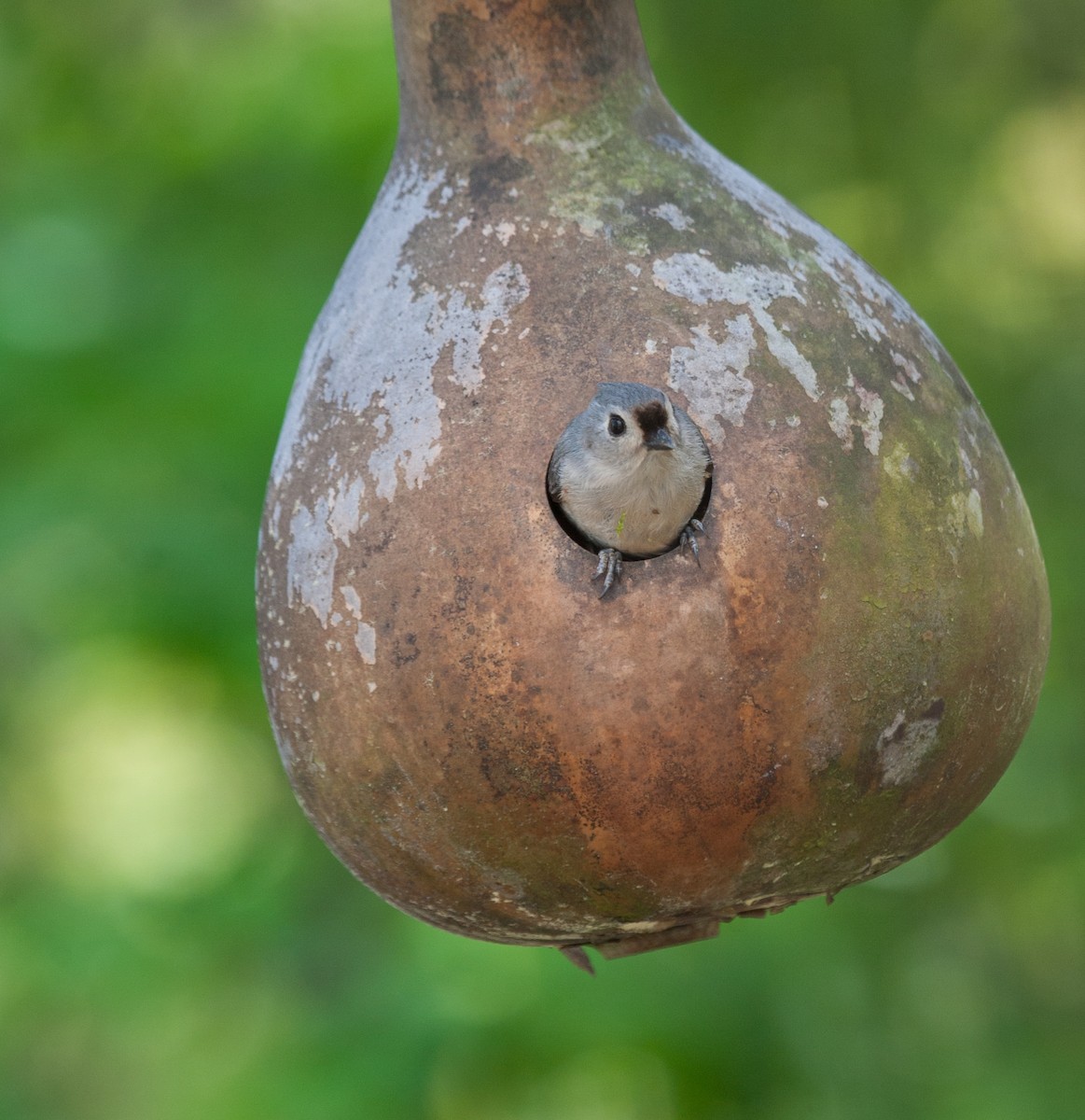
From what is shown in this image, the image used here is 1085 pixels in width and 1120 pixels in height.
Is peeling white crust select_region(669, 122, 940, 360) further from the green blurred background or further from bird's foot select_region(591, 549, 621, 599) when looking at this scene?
the green blurred background

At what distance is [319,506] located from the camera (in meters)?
2.68

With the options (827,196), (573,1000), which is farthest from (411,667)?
(827,196)

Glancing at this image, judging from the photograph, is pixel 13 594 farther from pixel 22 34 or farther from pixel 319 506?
pixel 319 506

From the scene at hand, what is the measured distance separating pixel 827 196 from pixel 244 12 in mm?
2435

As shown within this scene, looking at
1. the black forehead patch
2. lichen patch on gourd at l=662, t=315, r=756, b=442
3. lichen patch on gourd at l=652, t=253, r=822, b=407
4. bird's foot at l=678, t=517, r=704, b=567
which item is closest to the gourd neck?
lichen patch on gourd at l=652, t=253, r=822, b=407

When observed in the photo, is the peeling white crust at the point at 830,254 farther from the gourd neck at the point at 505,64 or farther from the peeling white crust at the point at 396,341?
the peeling white crust at the point at 396,341

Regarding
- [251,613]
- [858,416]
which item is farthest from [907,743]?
[251,613]

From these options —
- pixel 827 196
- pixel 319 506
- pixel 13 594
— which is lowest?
pixel 319 506

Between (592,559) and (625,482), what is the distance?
0.13 metres

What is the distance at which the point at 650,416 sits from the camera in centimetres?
238

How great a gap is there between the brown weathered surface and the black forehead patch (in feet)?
0.47

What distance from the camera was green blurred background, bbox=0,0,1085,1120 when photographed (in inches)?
210

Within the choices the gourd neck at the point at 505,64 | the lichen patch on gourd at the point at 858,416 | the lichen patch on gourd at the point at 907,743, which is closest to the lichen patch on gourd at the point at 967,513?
the lichen patch on gourd at the point at 858,416

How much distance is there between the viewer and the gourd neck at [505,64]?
9.41 feet
